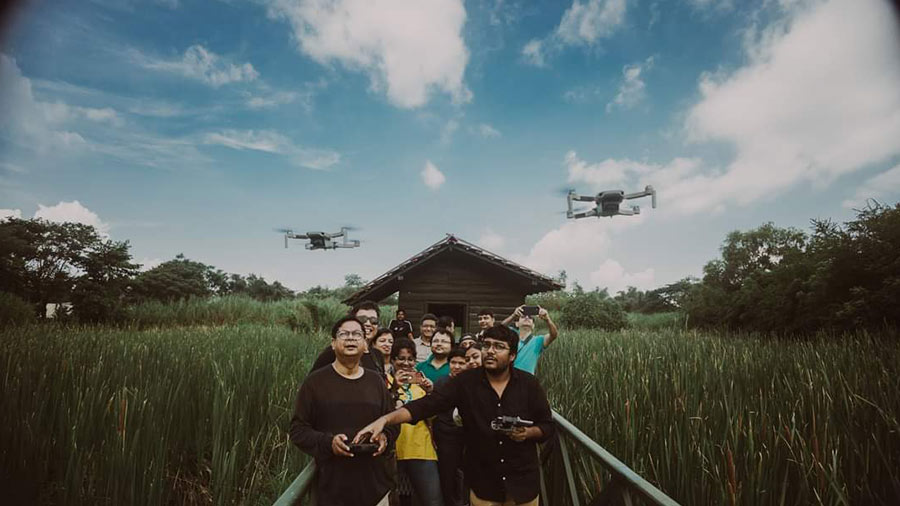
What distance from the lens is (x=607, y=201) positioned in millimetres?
28438

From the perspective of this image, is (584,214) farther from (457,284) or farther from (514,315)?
(514,315)

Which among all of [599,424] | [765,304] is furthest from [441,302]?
[765,304]

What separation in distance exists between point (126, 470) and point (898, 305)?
1142 centimetres

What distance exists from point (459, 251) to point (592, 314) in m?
11.9

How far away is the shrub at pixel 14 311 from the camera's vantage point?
1059 centimetres

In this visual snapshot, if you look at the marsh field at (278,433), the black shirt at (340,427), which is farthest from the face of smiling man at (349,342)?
the marsh field at (278,433)

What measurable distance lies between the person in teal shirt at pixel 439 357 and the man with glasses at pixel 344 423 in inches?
52.4

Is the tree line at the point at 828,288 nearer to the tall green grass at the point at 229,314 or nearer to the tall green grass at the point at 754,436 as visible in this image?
the tall green grass at the point at 754,436

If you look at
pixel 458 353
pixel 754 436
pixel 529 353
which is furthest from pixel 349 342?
pixel 754 436

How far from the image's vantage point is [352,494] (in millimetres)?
2064

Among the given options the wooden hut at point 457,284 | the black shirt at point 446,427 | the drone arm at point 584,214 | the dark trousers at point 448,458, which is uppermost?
the drone arm at point 584,214

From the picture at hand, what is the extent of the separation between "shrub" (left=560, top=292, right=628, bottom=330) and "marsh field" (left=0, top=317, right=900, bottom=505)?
15839 millimetres

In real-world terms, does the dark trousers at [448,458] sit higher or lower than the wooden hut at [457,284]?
lower

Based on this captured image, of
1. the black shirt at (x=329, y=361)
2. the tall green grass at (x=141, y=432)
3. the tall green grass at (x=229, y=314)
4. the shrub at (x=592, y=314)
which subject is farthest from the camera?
the shrub at (x=592, y=314)
